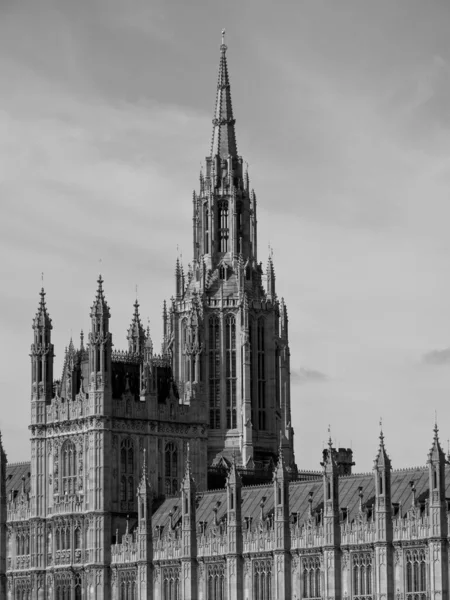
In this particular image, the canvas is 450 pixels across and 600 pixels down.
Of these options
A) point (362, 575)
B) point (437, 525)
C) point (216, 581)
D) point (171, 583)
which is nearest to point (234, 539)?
point (216, 581)

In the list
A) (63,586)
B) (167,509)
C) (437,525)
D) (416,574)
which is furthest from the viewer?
(63,586)

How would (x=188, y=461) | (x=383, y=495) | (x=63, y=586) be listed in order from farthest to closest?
(x=63, y=586) < (x=188, y=461) < (x=383, y=495)

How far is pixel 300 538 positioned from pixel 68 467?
30954 millimetres

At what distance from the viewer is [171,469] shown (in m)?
185

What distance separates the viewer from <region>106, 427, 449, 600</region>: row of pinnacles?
151m

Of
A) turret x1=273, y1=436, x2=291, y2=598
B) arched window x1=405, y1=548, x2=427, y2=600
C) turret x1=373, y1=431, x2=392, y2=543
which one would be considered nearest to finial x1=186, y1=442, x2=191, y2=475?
turret x1=273, y1=436, x2=291, y2=598

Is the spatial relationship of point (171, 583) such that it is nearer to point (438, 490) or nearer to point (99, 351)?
point (99, 351)

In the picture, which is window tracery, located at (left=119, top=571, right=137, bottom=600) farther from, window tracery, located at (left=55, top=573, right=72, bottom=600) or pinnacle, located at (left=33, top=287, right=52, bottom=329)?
pinnacle, located at (left=33, top=287, right=52, bottom=329)

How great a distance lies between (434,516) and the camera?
149000 mm

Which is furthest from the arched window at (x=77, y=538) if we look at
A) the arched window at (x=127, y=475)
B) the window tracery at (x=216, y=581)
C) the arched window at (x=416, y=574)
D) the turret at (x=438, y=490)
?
the turret at (x=438, y=490)

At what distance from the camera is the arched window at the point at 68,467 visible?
600 ft

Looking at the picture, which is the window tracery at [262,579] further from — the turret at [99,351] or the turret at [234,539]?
the turret at [99,351]

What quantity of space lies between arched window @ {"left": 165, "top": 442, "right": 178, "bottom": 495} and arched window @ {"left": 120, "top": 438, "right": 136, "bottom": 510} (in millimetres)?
3771

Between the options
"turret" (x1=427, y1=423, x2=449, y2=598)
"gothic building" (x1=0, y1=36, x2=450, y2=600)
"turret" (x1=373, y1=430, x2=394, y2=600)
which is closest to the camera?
"turret" (x1=427, y1=423, x2=449, y2=598)
